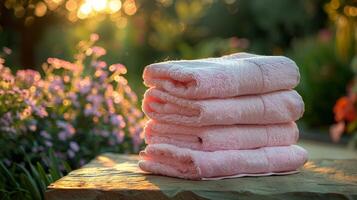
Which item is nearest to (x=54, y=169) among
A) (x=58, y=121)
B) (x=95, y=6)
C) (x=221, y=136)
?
(x=58, y=121)

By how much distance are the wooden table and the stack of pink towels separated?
64 mm

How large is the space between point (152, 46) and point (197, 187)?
1377 cm

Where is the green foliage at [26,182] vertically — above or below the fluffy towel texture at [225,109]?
below

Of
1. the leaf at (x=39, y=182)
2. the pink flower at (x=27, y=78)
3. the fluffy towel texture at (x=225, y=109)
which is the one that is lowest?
the leaf at (x=39, y=182)

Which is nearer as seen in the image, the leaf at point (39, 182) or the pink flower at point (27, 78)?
the leaf at point (39, 182)

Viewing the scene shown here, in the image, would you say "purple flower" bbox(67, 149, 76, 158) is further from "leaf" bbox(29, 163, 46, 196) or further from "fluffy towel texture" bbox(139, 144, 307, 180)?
"fluffy towel texture" bbox(139, 144, 307, 180)

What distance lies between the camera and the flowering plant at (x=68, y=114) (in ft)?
14.0

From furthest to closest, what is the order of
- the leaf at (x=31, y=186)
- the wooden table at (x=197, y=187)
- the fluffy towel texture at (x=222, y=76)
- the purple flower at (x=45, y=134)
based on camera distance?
the purple flower at (x=45, y=134), the leaf at (x=31, y=186), the fluffy towel texture at (x=222, y=76), the wooden table at (x=197, y=187)

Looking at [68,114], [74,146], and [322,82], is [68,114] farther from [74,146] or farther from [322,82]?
[322,82]

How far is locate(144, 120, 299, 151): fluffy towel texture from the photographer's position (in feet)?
10.1

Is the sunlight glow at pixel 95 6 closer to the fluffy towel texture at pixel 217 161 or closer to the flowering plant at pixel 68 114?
the flowering plant at pixel 68 114

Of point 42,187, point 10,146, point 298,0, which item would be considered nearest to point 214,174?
point 42,187

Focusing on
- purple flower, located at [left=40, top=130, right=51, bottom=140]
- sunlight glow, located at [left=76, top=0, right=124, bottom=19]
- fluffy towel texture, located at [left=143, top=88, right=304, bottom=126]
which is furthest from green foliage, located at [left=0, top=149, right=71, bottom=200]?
sunlight glow, located at [left=76, top=0, right=124, bottom=19]

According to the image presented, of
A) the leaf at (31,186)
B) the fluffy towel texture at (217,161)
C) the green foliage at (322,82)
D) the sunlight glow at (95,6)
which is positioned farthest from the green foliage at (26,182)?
the green foliage at (322,82)
